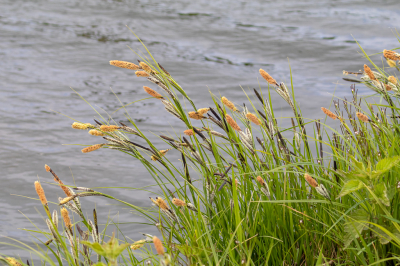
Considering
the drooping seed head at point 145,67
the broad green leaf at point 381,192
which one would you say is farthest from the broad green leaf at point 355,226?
the drooping seed head at point 145,67

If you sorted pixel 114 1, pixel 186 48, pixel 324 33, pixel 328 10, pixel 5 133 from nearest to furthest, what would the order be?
pixel 5 133
pixel 186 48
pixel 324 33
pixel 328 10
pixel 114 1

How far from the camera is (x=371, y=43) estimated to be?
909 cm

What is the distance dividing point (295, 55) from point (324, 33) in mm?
1844

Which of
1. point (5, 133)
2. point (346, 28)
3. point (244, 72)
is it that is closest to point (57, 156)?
point (5, 133)

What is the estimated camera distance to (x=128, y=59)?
864cm

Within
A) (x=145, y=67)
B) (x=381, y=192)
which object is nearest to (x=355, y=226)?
(x=381, y=192)

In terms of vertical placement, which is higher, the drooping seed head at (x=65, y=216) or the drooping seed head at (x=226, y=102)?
the drooping seed head at (x=226, y=102)

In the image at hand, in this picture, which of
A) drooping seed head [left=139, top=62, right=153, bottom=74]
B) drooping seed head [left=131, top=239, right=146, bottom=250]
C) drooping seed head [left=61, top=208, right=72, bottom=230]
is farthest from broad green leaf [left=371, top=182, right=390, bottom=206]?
drooping seed head [left=61, top=208, right=72, bottom=230]

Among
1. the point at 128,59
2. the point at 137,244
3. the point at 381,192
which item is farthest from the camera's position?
the point at 128,59

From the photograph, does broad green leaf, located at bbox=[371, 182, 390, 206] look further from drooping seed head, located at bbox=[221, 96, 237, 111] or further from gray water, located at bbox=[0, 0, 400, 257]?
gray water, located at bbox=[0, 0, 400, 257]

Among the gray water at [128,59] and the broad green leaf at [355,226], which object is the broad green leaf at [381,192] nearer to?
Result: the broad green leaf at [355,226]

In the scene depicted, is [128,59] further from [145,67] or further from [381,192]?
[381,192]

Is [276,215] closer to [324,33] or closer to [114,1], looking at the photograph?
[324,33]

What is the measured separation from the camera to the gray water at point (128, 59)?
4461 millimetres
